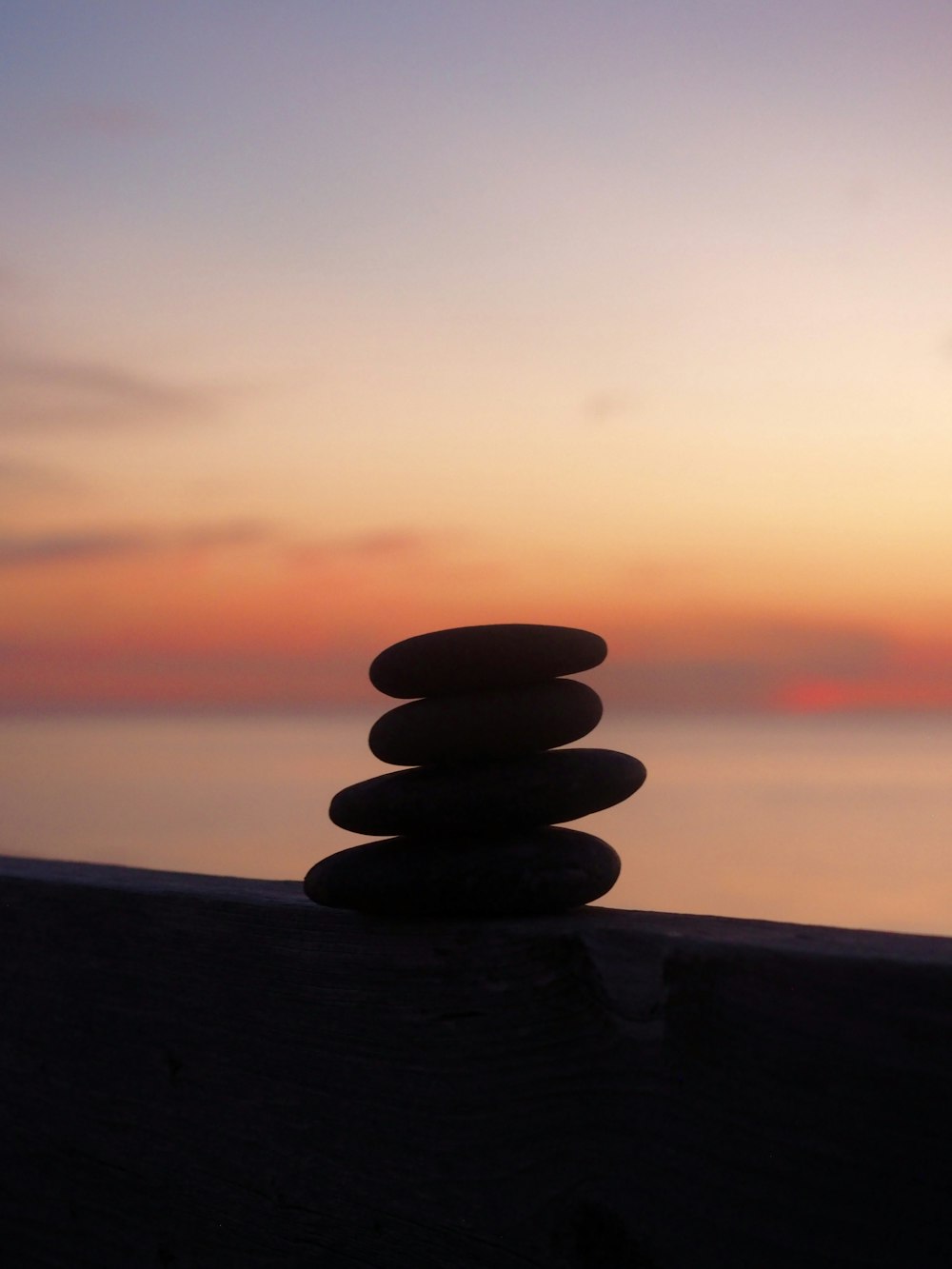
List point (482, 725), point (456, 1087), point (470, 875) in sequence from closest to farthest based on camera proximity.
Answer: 1. point (456, 1087)
2. point (470, 875)
3. point (482, 725)

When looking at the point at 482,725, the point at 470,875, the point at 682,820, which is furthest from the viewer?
the point at 682,820

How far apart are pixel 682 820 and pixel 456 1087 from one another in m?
47.1

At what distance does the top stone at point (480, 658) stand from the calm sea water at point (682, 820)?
61 centimetres

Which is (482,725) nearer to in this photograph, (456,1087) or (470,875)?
(470,875)

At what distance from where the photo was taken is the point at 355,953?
78.3 inches

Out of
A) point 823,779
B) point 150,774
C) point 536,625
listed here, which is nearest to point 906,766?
point 823,779

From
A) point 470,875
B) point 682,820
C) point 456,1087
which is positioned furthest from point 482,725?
point 682,820

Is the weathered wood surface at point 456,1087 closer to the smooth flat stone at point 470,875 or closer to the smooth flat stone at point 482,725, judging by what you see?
the smooth flat stone at point 470,875

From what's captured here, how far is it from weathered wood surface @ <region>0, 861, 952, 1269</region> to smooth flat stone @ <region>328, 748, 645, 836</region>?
18cm

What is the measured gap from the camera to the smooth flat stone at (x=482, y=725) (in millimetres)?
2100

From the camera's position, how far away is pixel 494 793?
202 cm

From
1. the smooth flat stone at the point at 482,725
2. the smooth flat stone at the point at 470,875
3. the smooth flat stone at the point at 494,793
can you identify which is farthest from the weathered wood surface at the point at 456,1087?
the smooth flat stone at the point at 482,725

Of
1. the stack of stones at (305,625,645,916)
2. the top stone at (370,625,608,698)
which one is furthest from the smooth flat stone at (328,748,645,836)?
the top stone at (370,625,608,698)

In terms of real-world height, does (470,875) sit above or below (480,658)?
below
